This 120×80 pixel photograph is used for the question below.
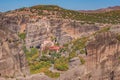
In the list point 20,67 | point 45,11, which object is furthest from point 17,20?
point 20,67

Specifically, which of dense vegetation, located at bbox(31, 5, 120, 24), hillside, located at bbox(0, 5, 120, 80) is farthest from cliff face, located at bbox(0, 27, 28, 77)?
dense vegetation, located at bbox(31, 5, 120, 24)

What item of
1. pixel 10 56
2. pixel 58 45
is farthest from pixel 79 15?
pixel 10 56

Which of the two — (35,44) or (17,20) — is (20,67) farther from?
(17,20)

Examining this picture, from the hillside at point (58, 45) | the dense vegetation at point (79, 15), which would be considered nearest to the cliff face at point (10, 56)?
the hillside at point (58, 45)

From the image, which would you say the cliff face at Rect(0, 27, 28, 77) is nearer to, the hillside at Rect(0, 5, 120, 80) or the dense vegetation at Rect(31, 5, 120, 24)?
the hillside at Rect(0, 5, 120, 80)

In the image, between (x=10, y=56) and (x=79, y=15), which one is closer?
(x=10, y=56)

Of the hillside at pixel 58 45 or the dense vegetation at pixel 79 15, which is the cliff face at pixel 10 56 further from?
the dense vegetation at pixel 79 15

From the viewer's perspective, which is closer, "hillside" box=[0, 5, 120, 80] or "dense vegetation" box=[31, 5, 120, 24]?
"hillside" box=[0, 5, 120, 80]

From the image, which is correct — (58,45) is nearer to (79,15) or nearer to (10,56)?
(79,15)
